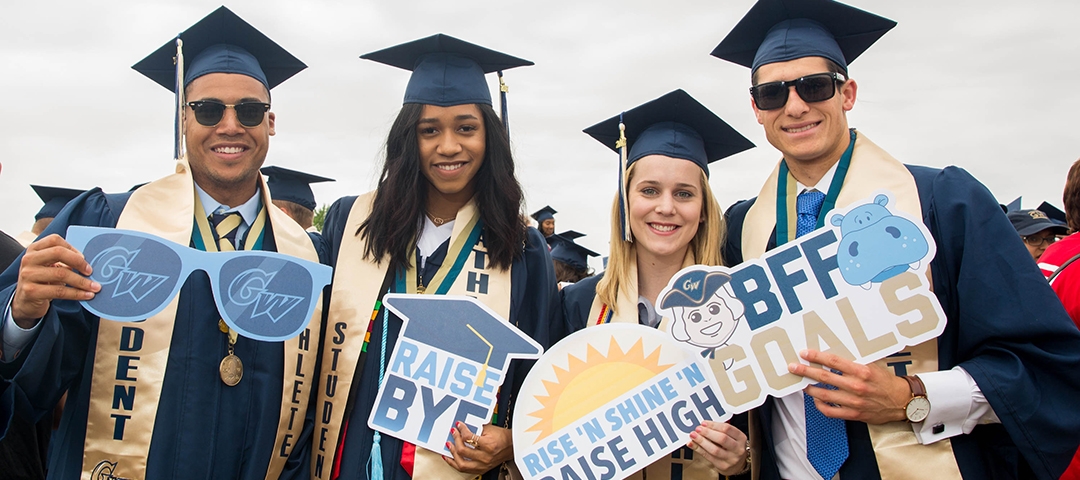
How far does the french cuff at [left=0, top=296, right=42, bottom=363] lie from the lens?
2.16 meters

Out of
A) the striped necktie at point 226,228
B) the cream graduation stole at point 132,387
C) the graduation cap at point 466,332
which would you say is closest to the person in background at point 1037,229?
the graduation cap at point 466,332

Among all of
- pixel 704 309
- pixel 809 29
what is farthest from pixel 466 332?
pixel 809 29

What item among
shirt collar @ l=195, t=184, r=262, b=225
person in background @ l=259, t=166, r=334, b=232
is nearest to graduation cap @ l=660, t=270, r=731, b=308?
shirt collar @ l=195, t=184, r=262, b=225

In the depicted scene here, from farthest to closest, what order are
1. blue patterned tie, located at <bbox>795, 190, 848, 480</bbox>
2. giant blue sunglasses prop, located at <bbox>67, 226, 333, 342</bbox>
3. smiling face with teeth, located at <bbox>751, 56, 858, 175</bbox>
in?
smiling face with teeth, located at <bbox>751, 56, 858, 175</bbox> < blue patterned tie, located at <bbox>795, 190, 848, 480</bbox> < giant blue sunglasses prop, located at <bbox>67, 226, 333, 342</bbox>

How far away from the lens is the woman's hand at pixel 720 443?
232 centimetres

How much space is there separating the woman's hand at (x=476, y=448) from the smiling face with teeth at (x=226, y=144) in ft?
4.13

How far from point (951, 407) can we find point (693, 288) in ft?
2.78

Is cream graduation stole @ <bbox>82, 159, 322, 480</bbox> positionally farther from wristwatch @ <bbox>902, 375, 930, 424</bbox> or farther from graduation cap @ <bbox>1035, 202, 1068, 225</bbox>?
graduation cap @ <bbox>1035, 202, 1068, 225</bbox>

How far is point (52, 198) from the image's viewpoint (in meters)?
6.34

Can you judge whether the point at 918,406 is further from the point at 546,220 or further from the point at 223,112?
the point at 546,220

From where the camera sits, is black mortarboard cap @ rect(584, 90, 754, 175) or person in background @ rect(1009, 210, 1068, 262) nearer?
black mortarboard cap @ rect(584, 90, 754, 175)

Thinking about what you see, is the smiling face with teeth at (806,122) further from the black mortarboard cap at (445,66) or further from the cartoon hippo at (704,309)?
the black mortarboard cap at (445,66)

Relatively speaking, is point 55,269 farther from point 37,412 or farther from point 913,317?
point 913,317

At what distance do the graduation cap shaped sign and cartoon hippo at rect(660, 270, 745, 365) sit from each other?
20.3 inches
